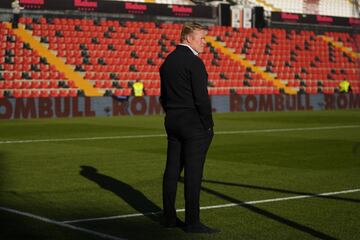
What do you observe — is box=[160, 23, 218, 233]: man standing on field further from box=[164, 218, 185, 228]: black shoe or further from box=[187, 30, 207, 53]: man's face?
box=[164, 218, 185, 228]: black shoe

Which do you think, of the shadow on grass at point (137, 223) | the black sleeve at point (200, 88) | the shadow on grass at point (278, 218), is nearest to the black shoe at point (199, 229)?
the shadow on grass at point (137, 223)

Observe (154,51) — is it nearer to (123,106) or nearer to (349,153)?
(123,106)

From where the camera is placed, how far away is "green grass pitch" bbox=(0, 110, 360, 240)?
26.1 ft

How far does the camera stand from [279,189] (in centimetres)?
1081

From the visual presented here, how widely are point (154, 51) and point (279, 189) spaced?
3309 cm

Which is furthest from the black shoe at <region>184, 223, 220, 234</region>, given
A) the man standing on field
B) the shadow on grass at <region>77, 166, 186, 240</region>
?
the shadow on grass at <region>77, 166, 186, 240</region>

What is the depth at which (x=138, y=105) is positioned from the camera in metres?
35.3

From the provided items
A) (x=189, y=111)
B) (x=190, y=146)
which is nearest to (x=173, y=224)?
(x=190, y=146)

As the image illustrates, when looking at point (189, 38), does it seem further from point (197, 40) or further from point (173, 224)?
point (173, 224)

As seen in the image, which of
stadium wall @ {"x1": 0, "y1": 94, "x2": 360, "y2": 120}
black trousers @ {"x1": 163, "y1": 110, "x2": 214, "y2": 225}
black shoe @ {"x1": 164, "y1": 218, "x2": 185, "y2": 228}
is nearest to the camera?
black trousers @ {"x1": 163, "y1": 110, "x2": 214, "y2": 225}

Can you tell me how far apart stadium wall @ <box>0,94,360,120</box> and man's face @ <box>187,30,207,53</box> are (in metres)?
24.7

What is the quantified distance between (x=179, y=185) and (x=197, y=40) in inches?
162

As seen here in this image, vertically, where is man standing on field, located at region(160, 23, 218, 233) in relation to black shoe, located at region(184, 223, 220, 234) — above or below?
above

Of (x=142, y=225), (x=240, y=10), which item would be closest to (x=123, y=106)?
(x=240, y=10)
